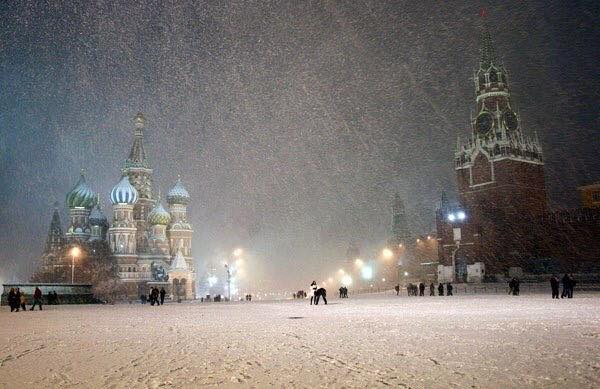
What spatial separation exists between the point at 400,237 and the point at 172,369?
109 meters

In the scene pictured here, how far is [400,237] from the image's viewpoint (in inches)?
4486

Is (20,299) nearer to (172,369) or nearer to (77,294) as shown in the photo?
(77,294)

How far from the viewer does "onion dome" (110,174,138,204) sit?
86312 mm

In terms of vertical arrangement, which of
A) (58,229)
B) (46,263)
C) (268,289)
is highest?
(58,229)

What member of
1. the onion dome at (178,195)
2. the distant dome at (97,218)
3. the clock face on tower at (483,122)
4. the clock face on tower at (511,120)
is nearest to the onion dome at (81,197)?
the distant dome at (97,218)

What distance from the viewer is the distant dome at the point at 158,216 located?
92000 mm

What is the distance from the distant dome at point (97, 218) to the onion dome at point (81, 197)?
1.29 meters

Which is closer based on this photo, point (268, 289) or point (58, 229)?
point (58, 229)

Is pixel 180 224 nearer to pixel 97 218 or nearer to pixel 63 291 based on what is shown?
pixel 97 218

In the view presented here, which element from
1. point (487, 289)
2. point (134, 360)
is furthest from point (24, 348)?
point (487, 289)

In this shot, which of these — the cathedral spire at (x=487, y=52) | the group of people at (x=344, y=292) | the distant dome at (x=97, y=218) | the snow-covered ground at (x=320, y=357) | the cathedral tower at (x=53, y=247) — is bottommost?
the group of people at (x=344, y=292)

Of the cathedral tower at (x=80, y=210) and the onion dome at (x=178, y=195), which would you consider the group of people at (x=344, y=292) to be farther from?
the onion dome at (x=178, y=195)

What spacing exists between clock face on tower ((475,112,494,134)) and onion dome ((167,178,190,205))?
5709 cm

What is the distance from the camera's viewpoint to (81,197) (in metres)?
88.6
